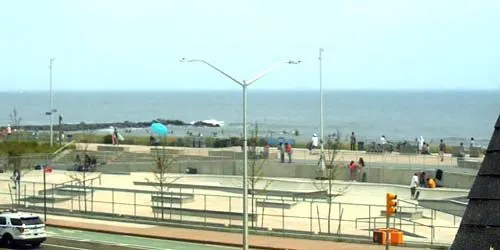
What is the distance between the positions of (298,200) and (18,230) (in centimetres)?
1788

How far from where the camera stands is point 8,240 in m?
34.7

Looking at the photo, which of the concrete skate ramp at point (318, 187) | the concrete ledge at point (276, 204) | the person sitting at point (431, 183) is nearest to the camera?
the concrete ledge at point (276, 204)

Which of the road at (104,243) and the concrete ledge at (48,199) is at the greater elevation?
the concrete ledge at (48,199)

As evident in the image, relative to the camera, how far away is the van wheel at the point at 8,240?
3450 cm

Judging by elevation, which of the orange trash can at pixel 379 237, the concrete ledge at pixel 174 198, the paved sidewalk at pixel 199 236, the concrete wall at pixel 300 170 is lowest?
the paved sidewalk at pixel 199 236

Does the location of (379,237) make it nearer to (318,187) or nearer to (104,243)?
(104,243)

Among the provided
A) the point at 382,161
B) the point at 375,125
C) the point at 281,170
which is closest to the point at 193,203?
the point at 281,170

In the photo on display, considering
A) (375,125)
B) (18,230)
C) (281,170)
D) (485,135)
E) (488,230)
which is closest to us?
(488,230)

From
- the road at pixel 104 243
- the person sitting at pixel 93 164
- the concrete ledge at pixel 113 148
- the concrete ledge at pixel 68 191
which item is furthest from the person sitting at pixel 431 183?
the concrete ledge at pixel 113 148

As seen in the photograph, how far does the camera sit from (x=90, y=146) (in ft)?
261

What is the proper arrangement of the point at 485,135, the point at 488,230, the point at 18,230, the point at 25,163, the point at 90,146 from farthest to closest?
the point at 485,135
the point at 90,146
the point at 25,163
the point at 18,230
the point at 488,230

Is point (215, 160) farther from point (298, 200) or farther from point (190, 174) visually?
point (298, 200)

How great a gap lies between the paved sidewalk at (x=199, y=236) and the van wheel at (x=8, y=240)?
225 inches

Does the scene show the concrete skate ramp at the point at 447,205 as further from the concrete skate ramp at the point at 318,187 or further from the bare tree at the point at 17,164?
the bare tree at the point at 17,164
